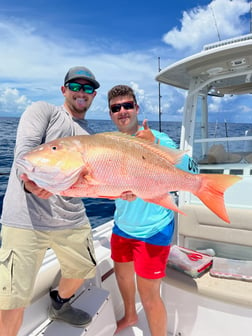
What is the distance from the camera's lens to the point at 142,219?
2268mm

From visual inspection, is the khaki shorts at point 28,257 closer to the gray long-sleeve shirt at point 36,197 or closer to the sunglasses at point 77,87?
the gray long-sleeve shirt at point 36,197

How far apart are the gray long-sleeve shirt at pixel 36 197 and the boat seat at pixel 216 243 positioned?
123cm

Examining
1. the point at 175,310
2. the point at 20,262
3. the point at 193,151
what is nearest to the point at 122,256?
the point at 175,310

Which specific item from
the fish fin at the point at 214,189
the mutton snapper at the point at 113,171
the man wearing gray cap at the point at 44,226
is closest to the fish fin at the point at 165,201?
the mutton snapper at the point at 113,171

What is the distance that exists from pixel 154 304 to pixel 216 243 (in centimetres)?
128

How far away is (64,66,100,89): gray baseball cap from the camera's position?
2135mm

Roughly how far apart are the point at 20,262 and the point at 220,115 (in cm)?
333

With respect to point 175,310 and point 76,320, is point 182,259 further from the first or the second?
point 76,320

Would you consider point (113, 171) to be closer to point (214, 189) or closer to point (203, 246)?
point (214, 189)

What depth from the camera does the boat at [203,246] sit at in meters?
2.38

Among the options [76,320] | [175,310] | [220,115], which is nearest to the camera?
[76,320]

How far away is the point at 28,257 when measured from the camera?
6.17 ft

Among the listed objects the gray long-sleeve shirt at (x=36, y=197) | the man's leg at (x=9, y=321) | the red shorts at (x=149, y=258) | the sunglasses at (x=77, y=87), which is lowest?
the man's leg at (x=9, y=321)

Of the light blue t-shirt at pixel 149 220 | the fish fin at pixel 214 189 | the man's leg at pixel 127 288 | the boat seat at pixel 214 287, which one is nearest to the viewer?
the fish fin at pixel 214 189
